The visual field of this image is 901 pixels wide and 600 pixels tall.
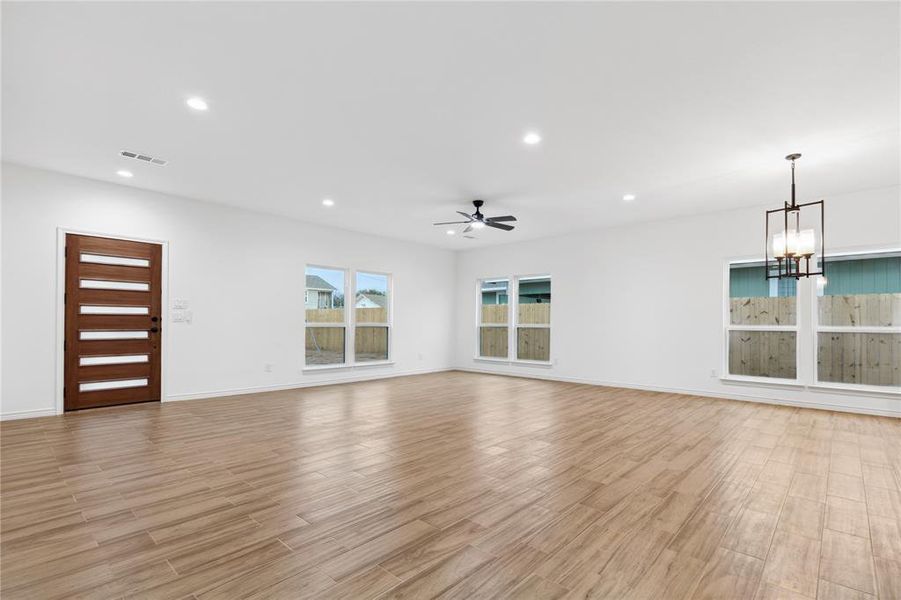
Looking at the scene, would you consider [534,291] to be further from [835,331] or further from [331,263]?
[835,331]

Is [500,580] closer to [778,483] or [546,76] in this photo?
[778,483]

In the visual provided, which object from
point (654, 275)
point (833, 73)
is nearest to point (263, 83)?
point (833, 73)

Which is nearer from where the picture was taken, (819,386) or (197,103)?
(197,103)

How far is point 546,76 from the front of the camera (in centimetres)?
289

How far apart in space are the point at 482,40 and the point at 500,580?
2890mm

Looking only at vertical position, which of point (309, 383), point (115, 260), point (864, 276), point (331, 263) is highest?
point (331, 263)

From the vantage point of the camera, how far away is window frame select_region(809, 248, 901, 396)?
5.33 m

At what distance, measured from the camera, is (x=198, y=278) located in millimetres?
6039

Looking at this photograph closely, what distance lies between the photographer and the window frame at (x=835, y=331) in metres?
5.33

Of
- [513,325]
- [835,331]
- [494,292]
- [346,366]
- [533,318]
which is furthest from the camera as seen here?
[494,292]

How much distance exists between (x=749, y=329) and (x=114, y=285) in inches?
354

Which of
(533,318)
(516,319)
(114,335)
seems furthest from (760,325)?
(114,335)

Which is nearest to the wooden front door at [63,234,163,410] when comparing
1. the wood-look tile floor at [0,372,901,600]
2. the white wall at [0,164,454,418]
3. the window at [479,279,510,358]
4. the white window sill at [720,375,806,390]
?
the white wall at [0,164,454,418]

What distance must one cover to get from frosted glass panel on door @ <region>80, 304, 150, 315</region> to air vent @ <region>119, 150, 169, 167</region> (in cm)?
209
